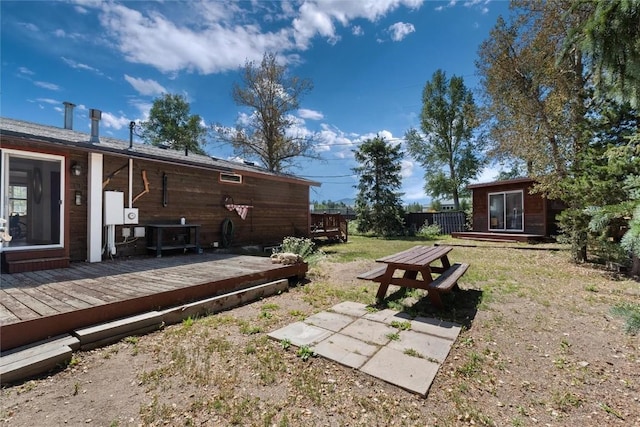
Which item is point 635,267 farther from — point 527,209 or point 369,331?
point 527,209

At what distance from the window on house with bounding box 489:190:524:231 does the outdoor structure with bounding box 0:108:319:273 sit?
34.6 ft

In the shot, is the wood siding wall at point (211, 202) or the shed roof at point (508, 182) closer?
the wood siding wall at point (211, 202)

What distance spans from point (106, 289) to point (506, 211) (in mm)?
15024

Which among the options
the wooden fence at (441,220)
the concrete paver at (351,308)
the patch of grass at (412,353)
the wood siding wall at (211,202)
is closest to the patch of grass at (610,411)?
the patch of grass at (412,353)

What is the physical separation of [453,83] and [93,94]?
23727 millimetres

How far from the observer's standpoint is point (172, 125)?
23297mm

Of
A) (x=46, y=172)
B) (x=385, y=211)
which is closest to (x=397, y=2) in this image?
(x=385, y=211)

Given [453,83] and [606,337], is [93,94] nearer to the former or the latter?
[606,337]

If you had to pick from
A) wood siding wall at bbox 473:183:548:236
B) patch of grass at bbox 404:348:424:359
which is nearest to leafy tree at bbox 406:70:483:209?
wood siding wall at bbox 473:183:548:236

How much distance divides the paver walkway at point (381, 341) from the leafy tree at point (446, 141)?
2324 centimetres

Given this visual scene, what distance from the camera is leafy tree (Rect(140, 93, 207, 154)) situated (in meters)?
22.9

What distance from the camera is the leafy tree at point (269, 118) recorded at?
17.5 metres

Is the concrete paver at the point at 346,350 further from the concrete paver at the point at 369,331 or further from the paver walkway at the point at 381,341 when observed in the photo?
the concrete paver at the point at 369,331

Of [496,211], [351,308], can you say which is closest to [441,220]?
[496,211]
